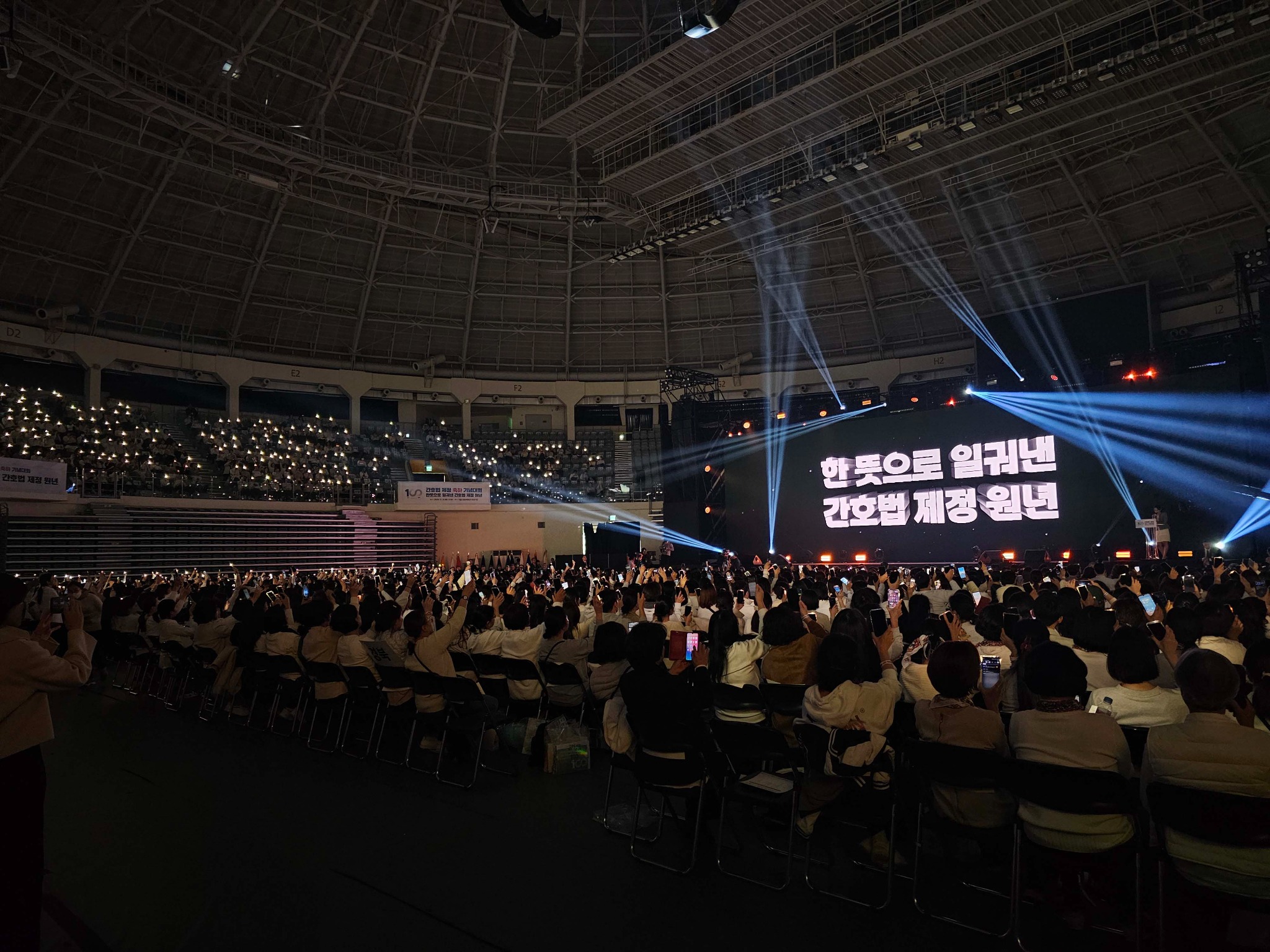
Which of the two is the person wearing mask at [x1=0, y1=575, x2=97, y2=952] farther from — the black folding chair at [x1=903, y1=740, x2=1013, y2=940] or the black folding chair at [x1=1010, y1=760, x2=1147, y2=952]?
the black folding chair at [x1=1010, y1=760, x2=1147, y2=952]

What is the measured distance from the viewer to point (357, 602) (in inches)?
429

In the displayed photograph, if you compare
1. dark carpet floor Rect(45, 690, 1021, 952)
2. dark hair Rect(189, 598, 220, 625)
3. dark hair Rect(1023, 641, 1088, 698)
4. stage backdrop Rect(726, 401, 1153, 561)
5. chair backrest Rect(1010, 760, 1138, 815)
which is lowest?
dark carpet floor Rect(45, 690, 1021, 952)

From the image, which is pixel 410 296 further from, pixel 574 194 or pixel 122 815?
pixel 122 815

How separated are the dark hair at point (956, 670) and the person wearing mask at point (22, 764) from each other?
142 inches

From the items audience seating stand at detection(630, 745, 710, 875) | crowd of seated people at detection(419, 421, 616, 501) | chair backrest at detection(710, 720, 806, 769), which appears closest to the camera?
chair backrest at detection(710, 720, 806, 769)

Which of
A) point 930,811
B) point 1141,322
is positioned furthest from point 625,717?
point 1141,322

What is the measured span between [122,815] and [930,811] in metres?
5.05

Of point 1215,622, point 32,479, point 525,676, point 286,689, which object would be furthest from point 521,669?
point 32,479

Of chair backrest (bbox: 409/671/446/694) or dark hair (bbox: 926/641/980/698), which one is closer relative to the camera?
dark hair (bbox: 926/641/980/698)

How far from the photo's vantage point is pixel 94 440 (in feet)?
75.7

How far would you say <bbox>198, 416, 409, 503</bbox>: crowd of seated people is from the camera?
25.9 meters

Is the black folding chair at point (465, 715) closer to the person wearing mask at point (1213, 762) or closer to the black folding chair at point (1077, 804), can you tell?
the black folding chair at point (1077, 804)

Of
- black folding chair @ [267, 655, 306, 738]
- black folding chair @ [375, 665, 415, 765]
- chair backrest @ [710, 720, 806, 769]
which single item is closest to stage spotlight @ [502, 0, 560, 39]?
black folding chair @ [375, 665, 415, 765]

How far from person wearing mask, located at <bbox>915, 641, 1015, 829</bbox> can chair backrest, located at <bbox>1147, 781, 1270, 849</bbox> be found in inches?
28.2
